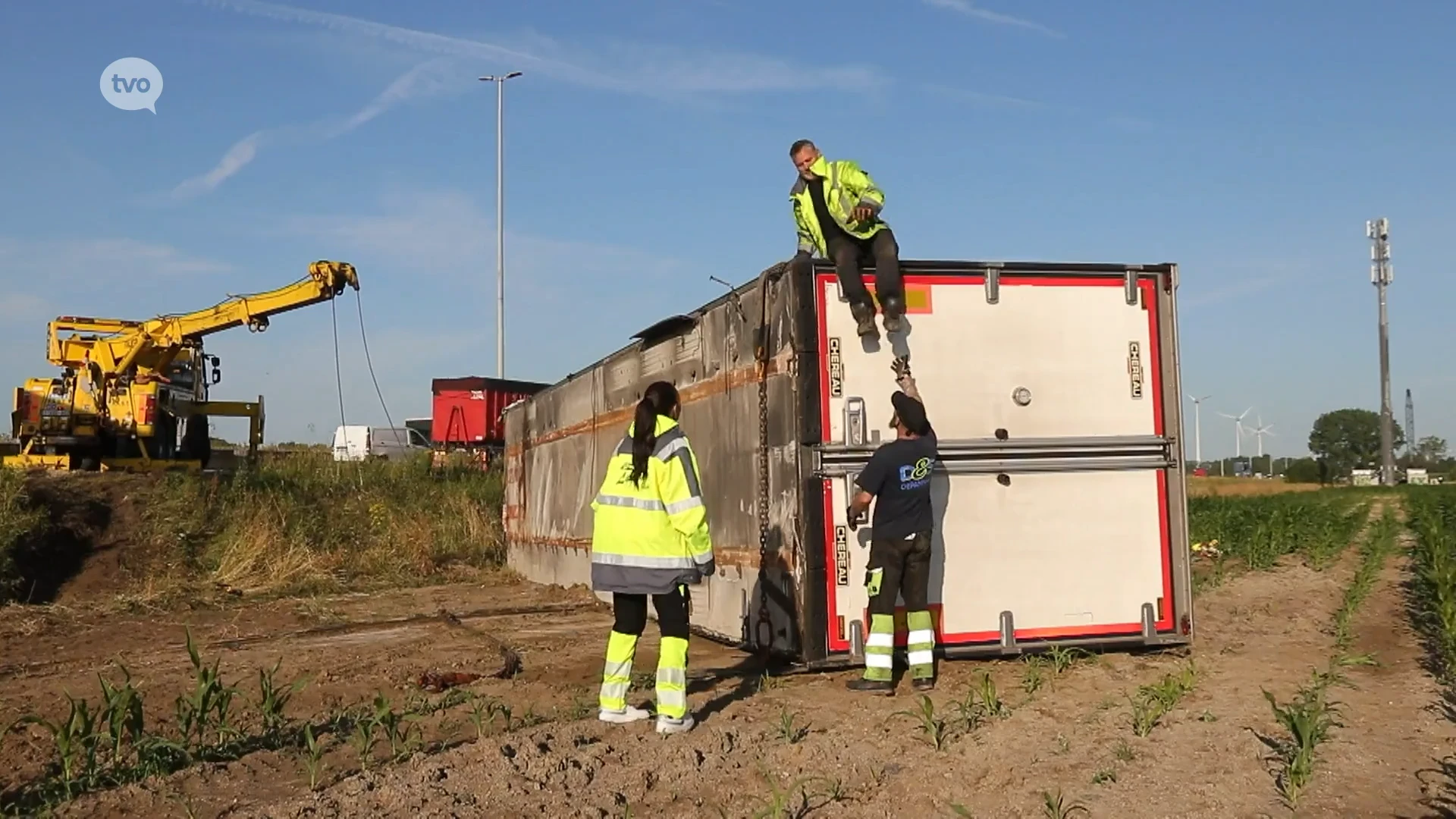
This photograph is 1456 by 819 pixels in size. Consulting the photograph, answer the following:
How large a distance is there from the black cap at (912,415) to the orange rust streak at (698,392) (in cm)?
80

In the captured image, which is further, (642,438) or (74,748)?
(642,438)

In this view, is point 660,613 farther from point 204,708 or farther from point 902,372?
point 902,372

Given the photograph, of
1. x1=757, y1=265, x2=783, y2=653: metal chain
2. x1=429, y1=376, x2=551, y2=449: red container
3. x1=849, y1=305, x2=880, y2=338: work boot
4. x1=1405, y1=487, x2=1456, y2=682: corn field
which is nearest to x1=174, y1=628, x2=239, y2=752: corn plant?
x1=757, y1=265, x2=783, y2=653: metal chain

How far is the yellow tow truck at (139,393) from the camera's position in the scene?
63.4 ft

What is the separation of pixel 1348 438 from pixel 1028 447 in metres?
141

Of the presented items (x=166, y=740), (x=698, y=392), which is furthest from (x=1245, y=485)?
(x=166, y=740)

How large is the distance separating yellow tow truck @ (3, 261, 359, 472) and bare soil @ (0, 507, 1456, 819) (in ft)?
33.9

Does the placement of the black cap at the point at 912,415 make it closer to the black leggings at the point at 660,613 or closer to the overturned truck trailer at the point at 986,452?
the overturned truck trailer at the point at 986,452

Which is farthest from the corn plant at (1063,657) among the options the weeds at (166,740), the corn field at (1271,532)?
the corn field at (1271,532)

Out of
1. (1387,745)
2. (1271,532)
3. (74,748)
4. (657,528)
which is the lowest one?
(1387,745)

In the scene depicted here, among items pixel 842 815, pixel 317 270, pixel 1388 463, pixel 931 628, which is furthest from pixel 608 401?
pixel 1388 463

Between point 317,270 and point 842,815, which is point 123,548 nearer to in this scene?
point 317,270

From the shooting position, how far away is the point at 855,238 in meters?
7.59

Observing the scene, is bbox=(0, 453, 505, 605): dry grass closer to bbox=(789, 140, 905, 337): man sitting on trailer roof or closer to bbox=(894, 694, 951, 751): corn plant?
bbox=(789, 140, 905, 337): man sitting on trailer roof
